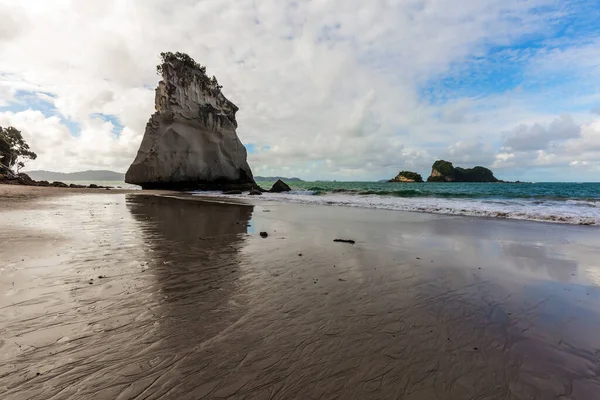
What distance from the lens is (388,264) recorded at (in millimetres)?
6449

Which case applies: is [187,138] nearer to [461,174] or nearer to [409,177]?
[409,177]

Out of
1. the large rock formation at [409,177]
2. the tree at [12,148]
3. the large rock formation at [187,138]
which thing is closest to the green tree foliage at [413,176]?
the large rock formation at [409,177]

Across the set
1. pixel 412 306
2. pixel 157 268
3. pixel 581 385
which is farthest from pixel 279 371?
pixel 157 268

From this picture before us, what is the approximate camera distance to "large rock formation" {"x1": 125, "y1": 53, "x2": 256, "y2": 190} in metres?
40.5

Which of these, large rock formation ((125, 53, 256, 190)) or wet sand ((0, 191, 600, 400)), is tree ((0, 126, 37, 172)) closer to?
large rock formation ((125, 53, 256, 190))

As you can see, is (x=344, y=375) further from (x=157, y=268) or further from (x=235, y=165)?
(x=235, y=165)

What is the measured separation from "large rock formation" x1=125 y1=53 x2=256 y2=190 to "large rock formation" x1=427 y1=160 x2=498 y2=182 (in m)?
89.1

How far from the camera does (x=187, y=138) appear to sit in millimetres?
42156

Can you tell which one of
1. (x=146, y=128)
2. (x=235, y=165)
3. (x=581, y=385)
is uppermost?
(x=146, y=128)

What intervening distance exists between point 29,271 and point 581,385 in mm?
7841

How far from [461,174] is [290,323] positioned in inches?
4819

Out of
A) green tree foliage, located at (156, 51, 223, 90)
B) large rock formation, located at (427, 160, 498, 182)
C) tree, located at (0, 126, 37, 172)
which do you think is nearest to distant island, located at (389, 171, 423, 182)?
large rock formation, located at (427, 160, 498, 182)

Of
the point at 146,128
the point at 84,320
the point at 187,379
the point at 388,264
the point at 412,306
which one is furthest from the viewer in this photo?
the point at 146,128

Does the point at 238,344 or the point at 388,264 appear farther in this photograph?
the point at 388,264
